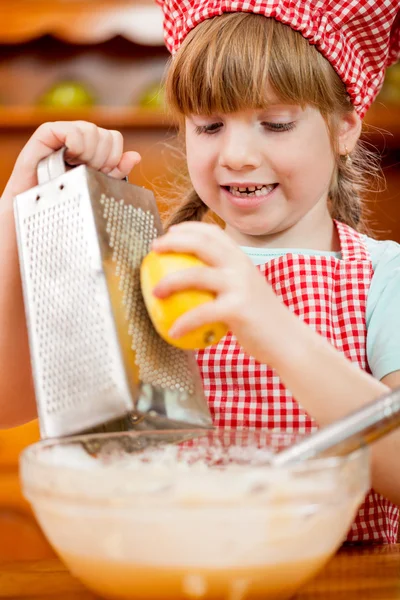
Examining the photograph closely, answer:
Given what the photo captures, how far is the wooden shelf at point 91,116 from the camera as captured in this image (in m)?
2.30

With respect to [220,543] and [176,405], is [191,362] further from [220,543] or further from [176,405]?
[220,543]

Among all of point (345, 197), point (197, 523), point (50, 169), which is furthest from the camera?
point (345, 197)

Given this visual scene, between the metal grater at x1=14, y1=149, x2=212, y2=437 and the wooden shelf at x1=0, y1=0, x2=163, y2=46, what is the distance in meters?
1.70

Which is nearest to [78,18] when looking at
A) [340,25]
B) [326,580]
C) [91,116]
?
[91,116]

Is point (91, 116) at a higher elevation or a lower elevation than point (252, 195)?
lower

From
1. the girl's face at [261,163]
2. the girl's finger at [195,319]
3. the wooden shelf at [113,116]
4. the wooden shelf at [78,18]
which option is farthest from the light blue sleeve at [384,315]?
the wooden shelf at [78,18]

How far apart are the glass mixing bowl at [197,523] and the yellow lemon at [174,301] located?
16 centimetres

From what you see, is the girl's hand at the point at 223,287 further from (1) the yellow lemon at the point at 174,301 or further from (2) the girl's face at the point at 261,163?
(2) the girl's face at the point at 261,163

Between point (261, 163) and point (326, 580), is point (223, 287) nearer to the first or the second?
point (326, 580)

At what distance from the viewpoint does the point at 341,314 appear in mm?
1119

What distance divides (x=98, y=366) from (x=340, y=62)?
0.64 metres

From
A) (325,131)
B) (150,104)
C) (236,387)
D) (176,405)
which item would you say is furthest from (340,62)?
(150,104)

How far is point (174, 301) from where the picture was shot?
66cm

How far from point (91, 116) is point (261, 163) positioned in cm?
136
